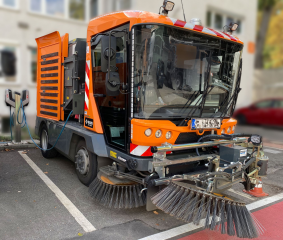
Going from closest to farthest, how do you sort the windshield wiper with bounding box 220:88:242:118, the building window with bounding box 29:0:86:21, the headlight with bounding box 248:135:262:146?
the headlight with bounding box 248:135:262:146
the windshield wiper with bounding box 220:88:242:118
the building window with bounding box 29:0:86:21

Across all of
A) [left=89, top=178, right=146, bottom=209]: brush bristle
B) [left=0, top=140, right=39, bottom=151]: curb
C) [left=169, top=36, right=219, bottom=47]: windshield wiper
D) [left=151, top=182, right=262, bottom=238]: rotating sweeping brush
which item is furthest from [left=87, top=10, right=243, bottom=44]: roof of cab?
[left=0, top=140, right=39, bottom=151]: curb

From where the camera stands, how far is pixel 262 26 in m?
10.9

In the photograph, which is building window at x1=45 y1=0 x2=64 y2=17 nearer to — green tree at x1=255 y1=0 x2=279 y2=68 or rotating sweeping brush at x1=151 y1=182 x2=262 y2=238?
green tree at x1=255 y1=0 x2=279 y2=68

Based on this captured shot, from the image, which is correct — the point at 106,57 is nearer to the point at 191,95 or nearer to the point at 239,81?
the point at 191,95

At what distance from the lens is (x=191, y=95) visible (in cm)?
353

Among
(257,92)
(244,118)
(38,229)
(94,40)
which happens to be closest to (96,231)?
(38,229)

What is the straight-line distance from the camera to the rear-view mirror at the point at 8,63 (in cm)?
934

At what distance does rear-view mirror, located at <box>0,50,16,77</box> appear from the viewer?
934 centimetres

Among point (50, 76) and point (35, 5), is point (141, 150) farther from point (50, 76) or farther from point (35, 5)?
point (35, 5)

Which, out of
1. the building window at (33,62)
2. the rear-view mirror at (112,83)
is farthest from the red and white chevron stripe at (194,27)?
the building window at (33,62)

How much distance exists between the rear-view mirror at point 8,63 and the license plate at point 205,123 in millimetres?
8438

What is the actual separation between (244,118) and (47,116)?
8.71m

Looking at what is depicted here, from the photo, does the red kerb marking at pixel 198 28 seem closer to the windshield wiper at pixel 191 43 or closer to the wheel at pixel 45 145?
the windshield wiper at pixel 191 43

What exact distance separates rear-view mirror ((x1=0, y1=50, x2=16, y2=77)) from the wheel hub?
22.4ft
